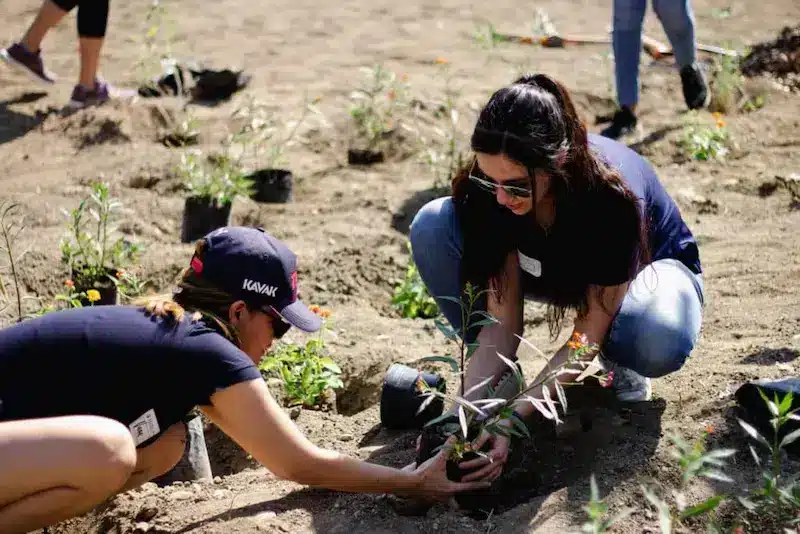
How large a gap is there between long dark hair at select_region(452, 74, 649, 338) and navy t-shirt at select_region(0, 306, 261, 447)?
36.0 inches

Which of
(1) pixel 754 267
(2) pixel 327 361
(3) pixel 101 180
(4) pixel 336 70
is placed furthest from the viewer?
(4) pixel 336 70

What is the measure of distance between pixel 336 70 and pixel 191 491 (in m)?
4.42

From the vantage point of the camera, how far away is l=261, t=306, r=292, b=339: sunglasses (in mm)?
2844

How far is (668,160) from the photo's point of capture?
18.6ft

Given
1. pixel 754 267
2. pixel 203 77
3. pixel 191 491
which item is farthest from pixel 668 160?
pixel 191 491

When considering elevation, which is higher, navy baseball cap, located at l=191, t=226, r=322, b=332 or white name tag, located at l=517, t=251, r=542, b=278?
navy baseball cap, located at l=191, t=226, r=322, b=332

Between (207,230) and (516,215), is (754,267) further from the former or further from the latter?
(207,230)

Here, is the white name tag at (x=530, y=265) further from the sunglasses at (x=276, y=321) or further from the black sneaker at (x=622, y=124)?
the black sneaker at (x=622, y=124)

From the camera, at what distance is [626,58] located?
574 centimetres

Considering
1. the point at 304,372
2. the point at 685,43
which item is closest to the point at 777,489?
the point at 304,372

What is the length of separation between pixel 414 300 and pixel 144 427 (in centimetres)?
189

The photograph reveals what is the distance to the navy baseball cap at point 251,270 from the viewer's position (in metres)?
2.77

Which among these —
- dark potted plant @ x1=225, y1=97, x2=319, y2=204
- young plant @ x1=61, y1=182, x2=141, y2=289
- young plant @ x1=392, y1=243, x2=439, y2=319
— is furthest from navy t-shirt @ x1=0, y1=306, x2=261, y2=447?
dark potted plant @ x1=225, y1=97, x2=319, y2=204

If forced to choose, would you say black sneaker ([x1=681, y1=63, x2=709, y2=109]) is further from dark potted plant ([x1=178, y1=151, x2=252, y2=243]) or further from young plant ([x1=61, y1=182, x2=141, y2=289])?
Answer: young plant ([x1=61, y1=182, x2=141, y2=289])
